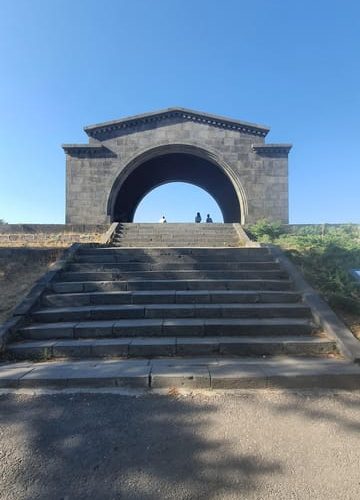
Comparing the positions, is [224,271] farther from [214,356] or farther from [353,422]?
[353,422]

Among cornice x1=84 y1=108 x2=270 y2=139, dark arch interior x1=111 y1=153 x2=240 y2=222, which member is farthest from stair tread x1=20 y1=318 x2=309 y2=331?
dark arch interior x1=111 y1=153 x2=240 y2=222

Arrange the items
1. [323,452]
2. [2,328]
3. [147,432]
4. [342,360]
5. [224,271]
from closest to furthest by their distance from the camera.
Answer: [323,452] → [147,432] → [342,360] → [2,328] → [224,271]

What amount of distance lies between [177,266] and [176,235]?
14.6ft

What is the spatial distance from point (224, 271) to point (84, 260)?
135 inches

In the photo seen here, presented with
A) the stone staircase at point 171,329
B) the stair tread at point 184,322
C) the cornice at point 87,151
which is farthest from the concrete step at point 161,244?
the cornice at point 87,151

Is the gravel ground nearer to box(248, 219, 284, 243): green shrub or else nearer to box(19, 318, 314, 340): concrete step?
box(19, 318, 314, 340): concrete step

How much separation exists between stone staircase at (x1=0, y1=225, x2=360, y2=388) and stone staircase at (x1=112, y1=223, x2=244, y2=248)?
3.58 m

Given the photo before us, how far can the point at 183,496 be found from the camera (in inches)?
87.4

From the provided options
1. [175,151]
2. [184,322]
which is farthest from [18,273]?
[175,151]

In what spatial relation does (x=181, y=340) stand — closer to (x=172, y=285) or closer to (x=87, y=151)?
(x=172, y=285)

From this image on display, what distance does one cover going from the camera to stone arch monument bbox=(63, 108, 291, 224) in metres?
15.7

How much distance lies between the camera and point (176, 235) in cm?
1158

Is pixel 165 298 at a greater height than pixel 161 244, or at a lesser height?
lesser

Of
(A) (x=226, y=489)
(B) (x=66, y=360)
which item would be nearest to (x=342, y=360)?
(A) (x=226, y=489)
